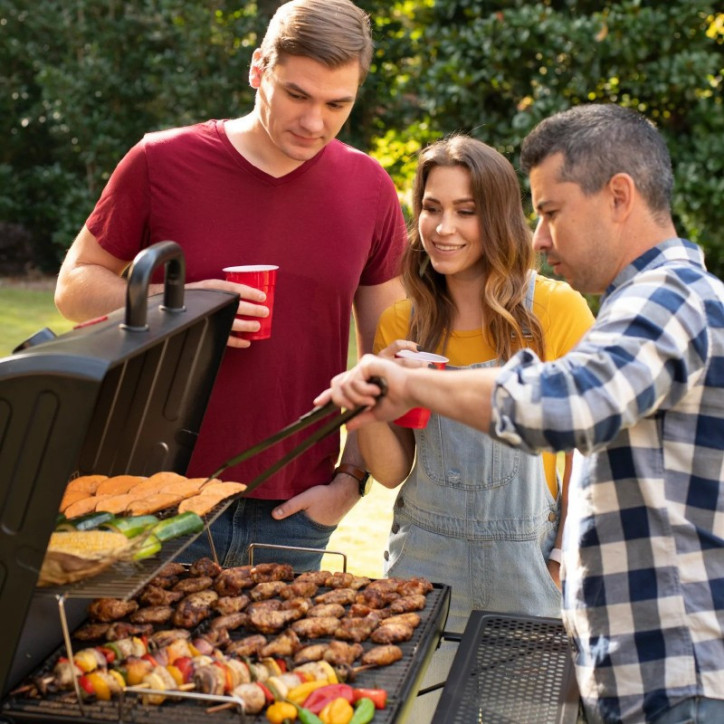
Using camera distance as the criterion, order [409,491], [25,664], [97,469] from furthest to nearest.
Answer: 1. [409,491]
2. [97,469]
3. [25,664]

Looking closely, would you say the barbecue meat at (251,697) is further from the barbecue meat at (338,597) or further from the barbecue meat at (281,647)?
the barbecue meat at (338,597)

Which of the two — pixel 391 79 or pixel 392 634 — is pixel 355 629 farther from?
pixel 391 79

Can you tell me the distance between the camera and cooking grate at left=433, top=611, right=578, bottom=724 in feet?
7.58

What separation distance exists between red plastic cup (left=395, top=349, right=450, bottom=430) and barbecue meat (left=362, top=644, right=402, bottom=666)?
1.98 ft

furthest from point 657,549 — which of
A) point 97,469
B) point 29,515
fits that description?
point 97,469

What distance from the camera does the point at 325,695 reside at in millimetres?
2211

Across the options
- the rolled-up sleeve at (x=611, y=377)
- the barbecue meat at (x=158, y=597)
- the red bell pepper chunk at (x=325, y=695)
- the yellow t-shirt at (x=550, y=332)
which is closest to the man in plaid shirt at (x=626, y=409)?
the rolled-up sleeve at (x=611, y=377)

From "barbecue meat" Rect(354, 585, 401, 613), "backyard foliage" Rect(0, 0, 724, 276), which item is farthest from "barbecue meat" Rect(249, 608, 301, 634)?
"backyard foliage" Rect(0, 0, 724, 276)

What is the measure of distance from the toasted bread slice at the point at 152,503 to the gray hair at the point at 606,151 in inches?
45.6

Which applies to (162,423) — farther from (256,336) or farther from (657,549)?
(657,549)

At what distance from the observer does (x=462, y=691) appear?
7.68 ft

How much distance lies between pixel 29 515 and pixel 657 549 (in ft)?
3.96

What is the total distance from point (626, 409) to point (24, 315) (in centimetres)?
1105

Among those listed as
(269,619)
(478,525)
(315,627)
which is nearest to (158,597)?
(269,619)
